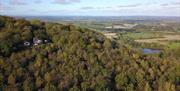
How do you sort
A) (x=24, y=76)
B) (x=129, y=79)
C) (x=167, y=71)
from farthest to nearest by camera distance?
1. (x=167, y=71)
2. (x=129, y=79)
3. (x=24, y=76)

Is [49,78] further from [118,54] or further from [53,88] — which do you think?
[118,54]

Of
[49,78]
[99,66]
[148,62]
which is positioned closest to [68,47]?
[99,66]

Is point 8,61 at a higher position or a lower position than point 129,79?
higher

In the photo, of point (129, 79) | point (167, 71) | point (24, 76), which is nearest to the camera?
point (24, 76)

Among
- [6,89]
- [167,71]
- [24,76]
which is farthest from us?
[167,71]

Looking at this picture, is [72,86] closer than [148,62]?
Yes

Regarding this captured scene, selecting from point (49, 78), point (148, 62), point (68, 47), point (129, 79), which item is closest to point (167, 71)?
point (148, 62)

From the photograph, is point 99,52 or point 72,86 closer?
point 72,86

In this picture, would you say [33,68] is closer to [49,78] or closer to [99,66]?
[49,78]

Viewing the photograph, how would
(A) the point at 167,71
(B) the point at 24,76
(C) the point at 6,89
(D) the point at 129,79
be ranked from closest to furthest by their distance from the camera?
(C) the point at 6,89
(B) the point at 24,76
(D) the point at 129,79
(A) the point at 167,71
